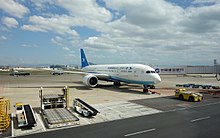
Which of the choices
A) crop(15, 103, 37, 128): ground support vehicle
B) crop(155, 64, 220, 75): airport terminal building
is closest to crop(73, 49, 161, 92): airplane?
crop(15, 103, 37, 128): ground support vehicle

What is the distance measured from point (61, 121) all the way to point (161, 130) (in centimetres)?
651

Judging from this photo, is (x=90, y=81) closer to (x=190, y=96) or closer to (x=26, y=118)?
(x=190, y=96)

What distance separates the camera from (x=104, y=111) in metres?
17.0

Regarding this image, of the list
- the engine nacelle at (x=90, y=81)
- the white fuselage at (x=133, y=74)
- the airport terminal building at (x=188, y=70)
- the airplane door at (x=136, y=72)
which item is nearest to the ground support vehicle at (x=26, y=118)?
the white fuselage at (x=133, y=74)

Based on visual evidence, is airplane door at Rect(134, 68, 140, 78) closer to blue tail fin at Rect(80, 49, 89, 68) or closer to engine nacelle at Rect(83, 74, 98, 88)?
engine nacelle at Rect(83, 74, 98, 88)

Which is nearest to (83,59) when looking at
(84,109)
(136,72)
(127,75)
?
(127,75)

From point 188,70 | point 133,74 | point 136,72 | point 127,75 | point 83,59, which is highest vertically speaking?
point 83,59

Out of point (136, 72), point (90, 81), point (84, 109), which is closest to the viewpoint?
point (84, 109)

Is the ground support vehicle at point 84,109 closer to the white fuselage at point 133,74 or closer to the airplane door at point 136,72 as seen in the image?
the white fuselage at point 133,74

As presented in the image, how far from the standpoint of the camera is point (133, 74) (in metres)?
29.7

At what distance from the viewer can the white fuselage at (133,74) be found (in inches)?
1067

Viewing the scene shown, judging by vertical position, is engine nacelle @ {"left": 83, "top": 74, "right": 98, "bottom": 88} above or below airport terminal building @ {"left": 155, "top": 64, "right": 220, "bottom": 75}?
below

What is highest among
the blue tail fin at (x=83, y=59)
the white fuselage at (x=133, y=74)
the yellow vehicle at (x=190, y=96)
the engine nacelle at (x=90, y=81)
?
the blue tail fin at (x=83, y=59)

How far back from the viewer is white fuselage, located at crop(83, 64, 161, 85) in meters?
27.1
